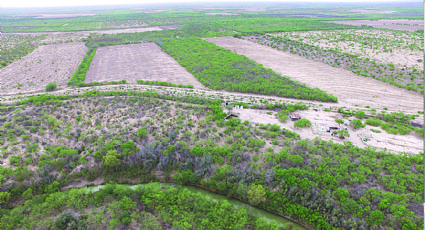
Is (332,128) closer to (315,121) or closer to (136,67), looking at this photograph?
(315,121)

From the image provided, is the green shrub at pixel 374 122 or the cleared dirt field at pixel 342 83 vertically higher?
the cleared dirt field at pixel 342 83

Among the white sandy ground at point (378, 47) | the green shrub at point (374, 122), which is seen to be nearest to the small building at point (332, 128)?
the green shrub at point (374, 122)

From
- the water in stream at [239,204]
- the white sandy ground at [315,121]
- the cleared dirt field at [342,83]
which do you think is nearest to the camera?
the water in stream at [239,204]

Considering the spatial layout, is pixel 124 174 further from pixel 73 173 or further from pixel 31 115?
pixel 31 115

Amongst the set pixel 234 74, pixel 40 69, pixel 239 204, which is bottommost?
pixel 239 204

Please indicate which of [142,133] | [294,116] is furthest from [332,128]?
[142,133]

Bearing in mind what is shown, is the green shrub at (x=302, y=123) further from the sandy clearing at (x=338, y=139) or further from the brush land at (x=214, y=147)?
the sandy clearing at (x=338, y=139)

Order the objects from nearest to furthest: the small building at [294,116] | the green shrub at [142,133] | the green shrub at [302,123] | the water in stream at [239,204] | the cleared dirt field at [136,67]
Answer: the water in stream at [239,204], the green shrub at [142,133], the green shrub at [302,123], the small building at [294,116], the cleared dirt field at [136,67]

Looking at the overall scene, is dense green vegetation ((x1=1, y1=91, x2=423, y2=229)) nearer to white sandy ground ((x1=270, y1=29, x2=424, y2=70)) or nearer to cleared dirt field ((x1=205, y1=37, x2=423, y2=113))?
cleared dirt field ((x1=205, y1=37, x2=423, y2=113))
